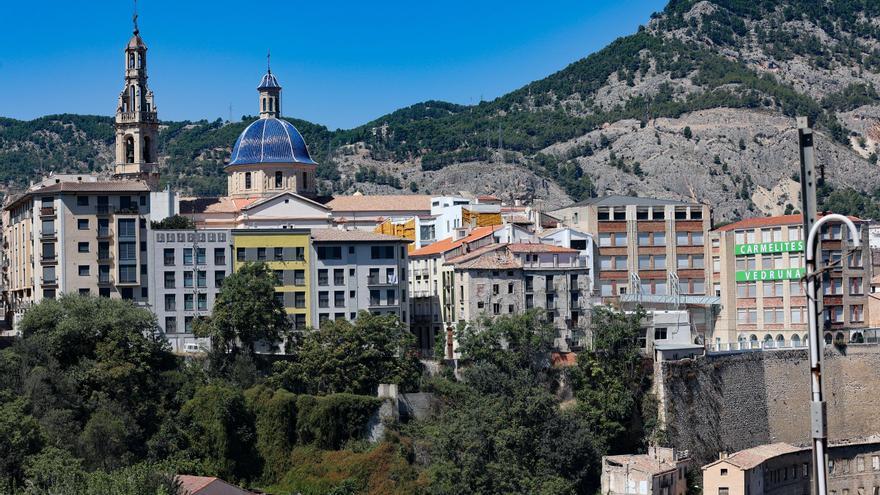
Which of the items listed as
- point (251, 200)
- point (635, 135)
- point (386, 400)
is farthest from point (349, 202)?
point (635, 135)

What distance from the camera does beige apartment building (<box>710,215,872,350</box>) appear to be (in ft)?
300

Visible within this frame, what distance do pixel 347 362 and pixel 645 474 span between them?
16.6 metres

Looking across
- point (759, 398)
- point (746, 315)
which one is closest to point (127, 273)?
point (759, 398)

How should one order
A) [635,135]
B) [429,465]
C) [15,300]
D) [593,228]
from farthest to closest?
[635,135] < [593,228] < [15,300] < [429,465]

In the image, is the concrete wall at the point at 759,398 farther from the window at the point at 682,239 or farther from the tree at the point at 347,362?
the tree at the point at 347,362

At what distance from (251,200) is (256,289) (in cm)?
2843

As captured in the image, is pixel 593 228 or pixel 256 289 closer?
pixel 256 289

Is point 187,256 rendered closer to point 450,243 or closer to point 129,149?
point 450,243

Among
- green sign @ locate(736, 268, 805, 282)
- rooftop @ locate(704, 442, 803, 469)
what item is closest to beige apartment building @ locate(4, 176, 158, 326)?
rooftop @ locate(704, 442, 803, 469)

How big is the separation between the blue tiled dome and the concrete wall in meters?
39.2

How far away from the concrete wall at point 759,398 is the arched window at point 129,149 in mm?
43688

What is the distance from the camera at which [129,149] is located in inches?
3979

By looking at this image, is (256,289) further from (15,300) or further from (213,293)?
(15,300)

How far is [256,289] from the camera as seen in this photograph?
74438 millimetres
